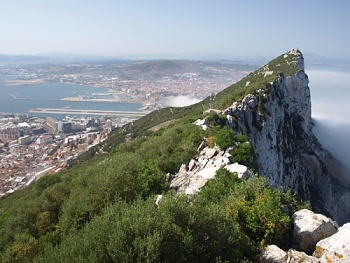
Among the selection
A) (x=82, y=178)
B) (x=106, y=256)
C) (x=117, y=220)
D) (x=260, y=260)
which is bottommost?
(x=82, y=178)

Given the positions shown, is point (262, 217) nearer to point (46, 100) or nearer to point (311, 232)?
point (311, 232)

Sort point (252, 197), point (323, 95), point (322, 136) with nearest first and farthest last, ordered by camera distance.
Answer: point (252, 197)
point (322, 136)
point (323, 95)

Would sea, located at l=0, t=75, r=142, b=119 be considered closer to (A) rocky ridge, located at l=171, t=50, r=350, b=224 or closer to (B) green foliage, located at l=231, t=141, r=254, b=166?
(A) rocky ridge, located at l=171, t=50, r=350, b=224

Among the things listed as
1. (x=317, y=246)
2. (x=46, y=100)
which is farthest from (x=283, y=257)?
(x=46, y=100)

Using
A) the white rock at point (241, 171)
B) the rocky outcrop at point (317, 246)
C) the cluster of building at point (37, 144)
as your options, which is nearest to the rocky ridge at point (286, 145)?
the white rock at point (241, 171)

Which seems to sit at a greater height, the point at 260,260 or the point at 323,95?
the point at 260,260

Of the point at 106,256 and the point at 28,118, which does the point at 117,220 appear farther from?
the point at 28,118

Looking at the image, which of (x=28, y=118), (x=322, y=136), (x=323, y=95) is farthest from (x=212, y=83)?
(x=322, y=136)
